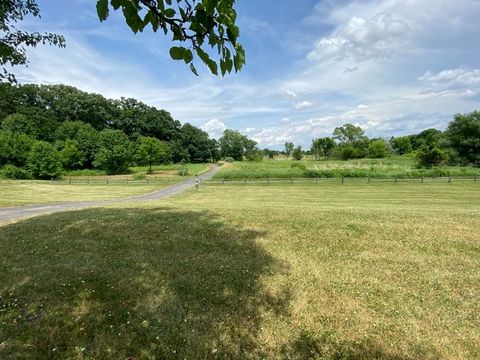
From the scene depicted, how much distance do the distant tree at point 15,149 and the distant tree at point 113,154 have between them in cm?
1075

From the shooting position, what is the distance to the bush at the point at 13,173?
41.7 m

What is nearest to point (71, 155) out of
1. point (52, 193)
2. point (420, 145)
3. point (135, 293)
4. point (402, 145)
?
point (52, 193)

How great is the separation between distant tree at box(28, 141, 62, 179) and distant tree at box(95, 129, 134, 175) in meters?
9.11

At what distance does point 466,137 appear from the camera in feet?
163

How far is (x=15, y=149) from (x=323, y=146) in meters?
91.5

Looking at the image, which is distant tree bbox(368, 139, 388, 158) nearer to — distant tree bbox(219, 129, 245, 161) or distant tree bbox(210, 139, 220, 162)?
distant tree bbox(219, 129, 245, 161)

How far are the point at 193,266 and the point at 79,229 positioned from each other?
155 inches

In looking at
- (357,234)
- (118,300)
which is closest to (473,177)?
(357,234)

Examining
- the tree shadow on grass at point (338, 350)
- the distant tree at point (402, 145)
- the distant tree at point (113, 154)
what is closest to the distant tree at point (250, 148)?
the distant tree at point (402, 145)

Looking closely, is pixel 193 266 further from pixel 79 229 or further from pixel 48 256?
pixel 79 229

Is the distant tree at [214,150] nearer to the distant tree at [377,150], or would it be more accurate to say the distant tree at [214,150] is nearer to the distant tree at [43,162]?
the distant tree at [377,150]

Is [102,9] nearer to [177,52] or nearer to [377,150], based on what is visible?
[177,52]

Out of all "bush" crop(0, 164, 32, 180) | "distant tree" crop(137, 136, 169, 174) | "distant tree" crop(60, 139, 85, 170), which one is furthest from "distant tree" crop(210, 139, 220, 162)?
"bush" crop(0, 164, 32, 180)

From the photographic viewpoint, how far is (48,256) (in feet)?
20.1
